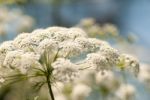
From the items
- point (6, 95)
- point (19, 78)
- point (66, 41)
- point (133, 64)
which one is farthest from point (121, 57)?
point (6, 95)

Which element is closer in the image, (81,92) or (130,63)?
(130,63)

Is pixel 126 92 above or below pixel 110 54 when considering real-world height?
above

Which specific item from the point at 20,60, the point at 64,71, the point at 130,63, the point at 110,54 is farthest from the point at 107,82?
the point at 64,71

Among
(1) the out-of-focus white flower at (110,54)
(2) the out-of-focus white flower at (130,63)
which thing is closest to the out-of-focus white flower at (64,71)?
(1) the out-of-focus white flower at (110,54)

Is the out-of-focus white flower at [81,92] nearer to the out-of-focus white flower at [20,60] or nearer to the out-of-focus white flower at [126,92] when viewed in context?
the out-of-focus white flower at [126,92]

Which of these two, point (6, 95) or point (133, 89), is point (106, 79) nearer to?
point (133, 89)

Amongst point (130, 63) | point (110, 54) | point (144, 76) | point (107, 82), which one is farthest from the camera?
point (144, 76)

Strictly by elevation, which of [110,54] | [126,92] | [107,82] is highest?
[107,82]

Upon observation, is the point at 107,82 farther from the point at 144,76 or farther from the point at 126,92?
the point at 144,76
